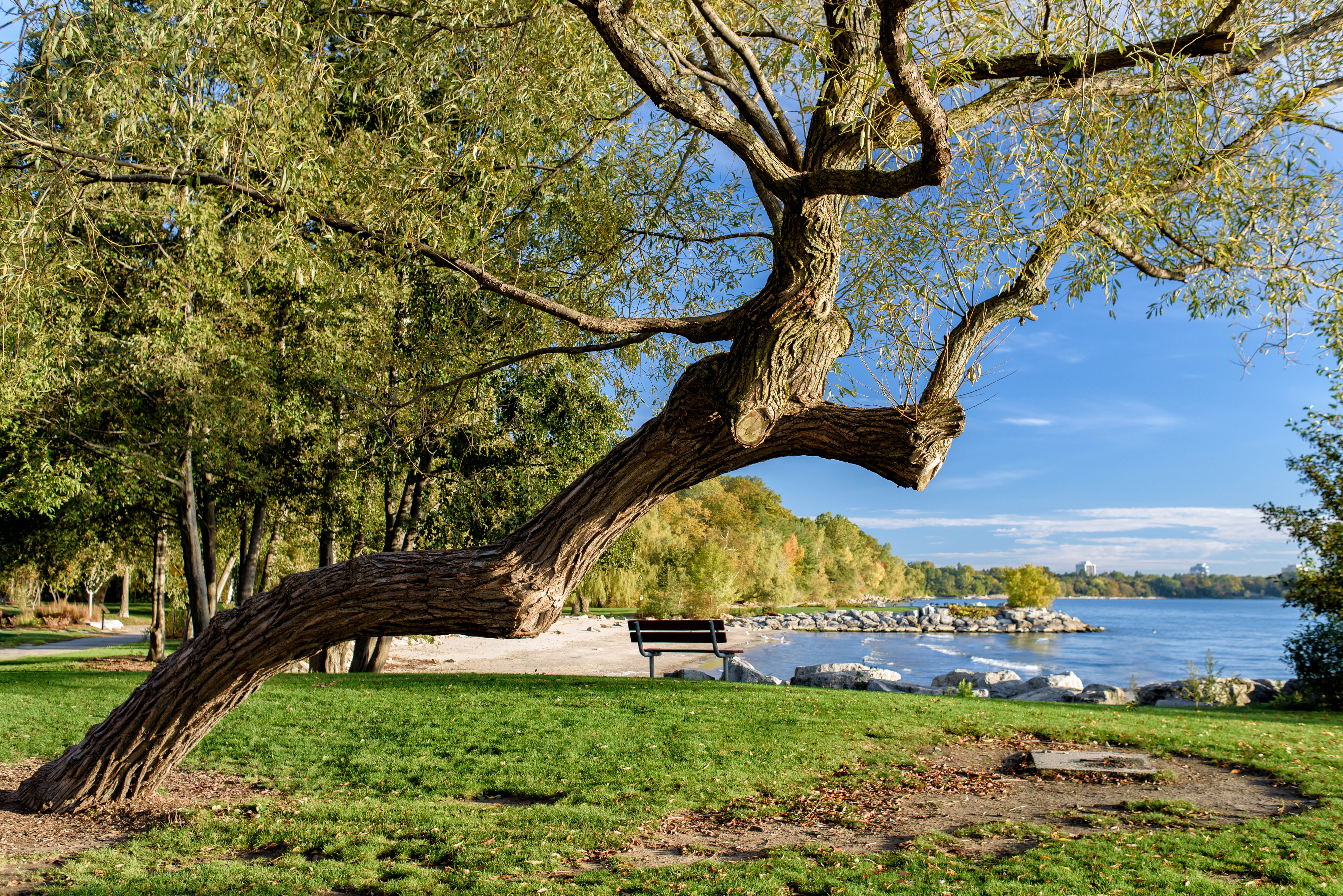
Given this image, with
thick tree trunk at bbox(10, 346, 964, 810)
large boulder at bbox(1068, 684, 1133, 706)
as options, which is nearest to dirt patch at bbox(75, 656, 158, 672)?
thick tree trunk at bbox(10, 346, 964, 810)

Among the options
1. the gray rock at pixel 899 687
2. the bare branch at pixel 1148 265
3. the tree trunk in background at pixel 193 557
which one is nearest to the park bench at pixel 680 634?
the gray rock at pixel 899 687

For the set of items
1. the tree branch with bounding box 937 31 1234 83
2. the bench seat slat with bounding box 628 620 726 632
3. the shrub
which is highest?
the tree branch with bounding box 937 31 1234 83

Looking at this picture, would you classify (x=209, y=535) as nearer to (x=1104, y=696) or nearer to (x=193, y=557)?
(x=193, y=557)

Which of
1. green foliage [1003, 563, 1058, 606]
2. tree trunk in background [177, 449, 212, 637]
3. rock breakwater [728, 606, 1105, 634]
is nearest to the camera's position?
tree trunk in background [177, 449, 212, 637]

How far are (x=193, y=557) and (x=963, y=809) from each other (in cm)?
1207

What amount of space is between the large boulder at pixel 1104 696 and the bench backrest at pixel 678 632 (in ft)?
19.8

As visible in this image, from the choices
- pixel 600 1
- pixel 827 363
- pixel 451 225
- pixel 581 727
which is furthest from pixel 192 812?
pixel 600 1

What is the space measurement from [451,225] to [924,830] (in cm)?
544

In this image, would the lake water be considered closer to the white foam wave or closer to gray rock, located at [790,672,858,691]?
the white foam wave

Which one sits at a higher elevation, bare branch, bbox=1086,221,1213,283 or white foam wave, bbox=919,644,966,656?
→ bare branch, bbox=1086,221,1213,283

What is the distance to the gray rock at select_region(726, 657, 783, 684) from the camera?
14.9m

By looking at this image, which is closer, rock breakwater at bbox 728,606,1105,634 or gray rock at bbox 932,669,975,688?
gray rock at bbox 932,669,975,688

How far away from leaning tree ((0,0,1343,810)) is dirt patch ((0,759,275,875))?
211 mm

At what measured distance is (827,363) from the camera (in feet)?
13.8
